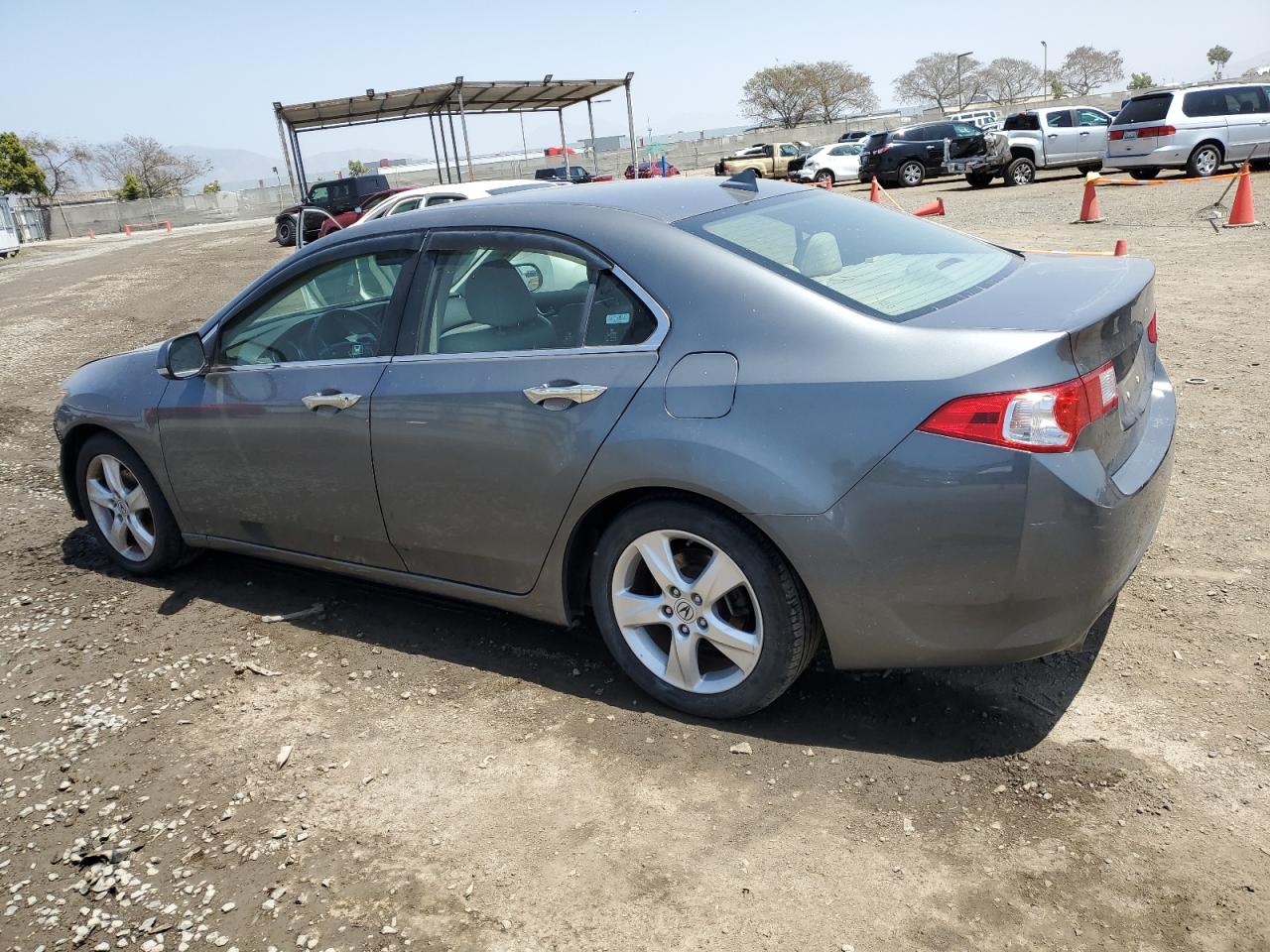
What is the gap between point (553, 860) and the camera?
2.67 metres

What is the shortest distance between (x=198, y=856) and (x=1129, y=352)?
10.2 feet

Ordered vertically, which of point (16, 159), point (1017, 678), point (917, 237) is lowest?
point (1017, 678)

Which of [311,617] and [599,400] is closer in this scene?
[599,400]

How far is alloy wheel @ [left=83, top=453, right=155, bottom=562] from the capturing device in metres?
4.75

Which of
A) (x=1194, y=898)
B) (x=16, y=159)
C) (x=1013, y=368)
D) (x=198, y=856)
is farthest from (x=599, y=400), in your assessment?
(x=16, y=159)

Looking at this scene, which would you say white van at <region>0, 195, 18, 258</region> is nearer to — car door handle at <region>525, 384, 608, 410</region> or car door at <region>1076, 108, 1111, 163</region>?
car door at <region>1076, 108, 1111, 163</region>

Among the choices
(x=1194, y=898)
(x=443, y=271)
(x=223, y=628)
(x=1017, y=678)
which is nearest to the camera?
(x=1194, y=898)

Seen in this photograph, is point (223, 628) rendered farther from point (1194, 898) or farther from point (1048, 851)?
point (1194, 898)

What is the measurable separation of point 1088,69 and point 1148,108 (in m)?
112

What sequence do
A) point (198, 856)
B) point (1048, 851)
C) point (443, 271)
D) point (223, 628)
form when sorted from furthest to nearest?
1. point (223, 628)
2. point (443, 271)
3. point (198, 856)
4. point (1048, 851)

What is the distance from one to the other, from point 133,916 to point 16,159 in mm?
65312

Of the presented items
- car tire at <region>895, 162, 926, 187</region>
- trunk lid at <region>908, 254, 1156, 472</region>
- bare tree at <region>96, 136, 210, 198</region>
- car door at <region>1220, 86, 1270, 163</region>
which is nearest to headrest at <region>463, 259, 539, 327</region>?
trunk lid at <region>908, 254, 1156, 472</region>

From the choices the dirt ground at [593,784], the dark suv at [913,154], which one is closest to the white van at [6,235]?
the dark suv at [913,154]

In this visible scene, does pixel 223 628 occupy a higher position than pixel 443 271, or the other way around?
pixel 443 271
